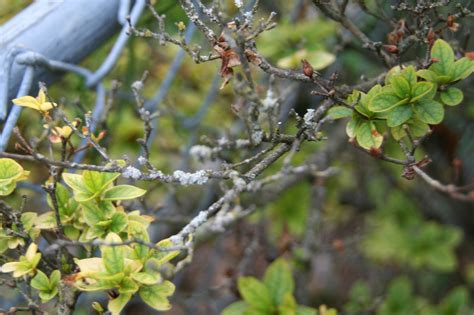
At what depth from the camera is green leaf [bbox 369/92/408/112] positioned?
1.08 m

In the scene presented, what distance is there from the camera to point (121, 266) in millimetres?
1028

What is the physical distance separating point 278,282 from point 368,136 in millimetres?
433

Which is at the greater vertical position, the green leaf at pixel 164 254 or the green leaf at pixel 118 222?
the green leaf at pixel 118 222

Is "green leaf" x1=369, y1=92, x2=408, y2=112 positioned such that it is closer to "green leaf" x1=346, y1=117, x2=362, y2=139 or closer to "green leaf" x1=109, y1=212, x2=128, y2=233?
"green leaf" x1=346, y1=117, x2=362, y2=139

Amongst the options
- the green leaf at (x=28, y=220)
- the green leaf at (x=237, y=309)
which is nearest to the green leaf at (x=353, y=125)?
the green leaf at (x=237, y=309)

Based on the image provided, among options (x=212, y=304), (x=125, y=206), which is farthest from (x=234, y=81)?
(x=212, y=304)

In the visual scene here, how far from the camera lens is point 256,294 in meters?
1.33

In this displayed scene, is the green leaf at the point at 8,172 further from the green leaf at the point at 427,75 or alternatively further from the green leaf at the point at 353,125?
the green leaf at the point at 427,75

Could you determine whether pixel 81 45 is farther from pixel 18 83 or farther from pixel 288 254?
pixel 288 254

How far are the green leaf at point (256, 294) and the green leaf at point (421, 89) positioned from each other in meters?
0.54

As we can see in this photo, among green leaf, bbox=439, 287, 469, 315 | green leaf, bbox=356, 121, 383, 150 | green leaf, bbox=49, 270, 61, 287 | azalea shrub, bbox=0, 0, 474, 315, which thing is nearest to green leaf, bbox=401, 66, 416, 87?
azalea shrub, bbox=0, 0, 474, 315

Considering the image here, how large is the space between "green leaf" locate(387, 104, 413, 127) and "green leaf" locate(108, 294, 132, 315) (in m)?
0.55

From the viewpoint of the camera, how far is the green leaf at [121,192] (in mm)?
1104

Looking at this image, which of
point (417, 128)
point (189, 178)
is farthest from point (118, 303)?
point (417, 128)
